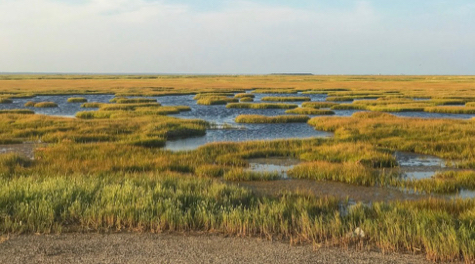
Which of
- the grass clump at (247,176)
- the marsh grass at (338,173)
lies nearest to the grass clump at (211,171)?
the grass clump at (247,176)

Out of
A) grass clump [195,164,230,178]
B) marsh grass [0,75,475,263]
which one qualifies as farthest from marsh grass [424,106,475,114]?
grass clump [195,164,230,178]

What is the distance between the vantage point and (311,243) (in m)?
7.84

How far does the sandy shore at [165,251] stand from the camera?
702cm

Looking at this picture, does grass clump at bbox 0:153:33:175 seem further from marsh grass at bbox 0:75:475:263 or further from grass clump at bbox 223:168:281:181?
grass clump at bbox 223:168:281:181

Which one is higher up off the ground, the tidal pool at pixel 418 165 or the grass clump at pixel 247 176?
the grass clump at pixel 247 176

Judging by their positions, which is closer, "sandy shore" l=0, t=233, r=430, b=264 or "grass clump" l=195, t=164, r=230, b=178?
"sandy shore" l=0, t=233, r=430, b=264

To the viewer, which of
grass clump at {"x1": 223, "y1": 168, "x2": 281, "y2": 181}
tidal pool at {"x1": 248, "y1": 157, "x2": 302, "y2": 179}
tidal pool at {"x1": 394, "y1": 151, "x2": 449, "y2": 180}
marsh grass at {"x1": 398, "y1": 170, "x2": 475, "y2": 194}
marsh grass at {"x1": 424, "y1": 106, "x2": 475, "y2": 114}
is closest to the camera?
marsh grass at {"x1": 398, "y1": 170, "x2": 475, "y2": 194}

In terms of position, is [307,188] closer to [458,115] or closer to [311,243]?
[311,243]

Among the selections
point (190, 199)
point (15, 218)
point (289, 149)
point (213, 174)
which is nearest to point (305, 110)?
point (289, 149)

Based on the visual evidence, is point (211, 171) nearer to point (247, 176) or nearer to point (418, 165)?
point (247, 176)

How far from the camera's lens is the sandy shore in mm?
7020

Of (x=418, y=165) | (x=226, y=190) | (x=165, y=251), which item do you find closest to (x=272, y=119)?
(x=418, y=165)

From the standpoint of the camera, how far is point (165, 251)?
7.42 m

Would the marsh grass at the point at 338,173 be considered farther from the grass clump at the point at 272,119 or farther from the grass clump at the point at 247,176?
the grass clump at the point at 272,119
